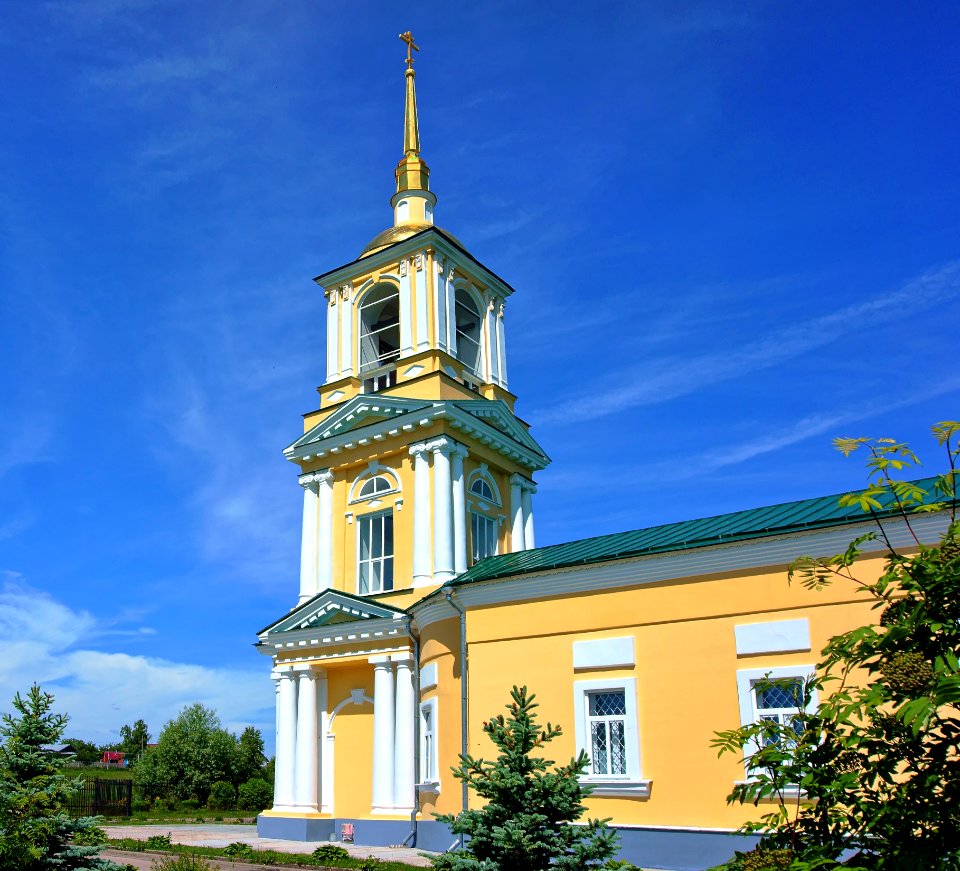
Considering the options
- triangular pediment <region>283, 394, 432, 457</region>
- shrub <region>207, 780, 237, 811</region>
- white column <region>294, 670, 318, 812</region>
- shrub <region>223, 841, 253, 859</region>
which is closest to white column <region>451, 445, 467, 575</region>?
triangular pediment <region>283, 394, 432, 457</region>

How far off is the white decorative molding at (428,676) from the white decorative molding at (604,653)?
405cm

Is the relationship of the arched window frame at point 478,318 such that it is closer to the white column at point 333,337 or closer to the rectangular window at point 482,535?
the white column at point 333,337

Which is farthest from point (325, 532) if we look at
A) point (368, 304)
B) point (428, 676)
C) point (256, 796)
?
point (256, 796)

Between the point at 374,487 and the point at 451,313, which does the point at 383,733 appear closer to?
the point at 374,487

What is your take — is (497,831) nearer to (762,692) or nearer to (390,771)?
(762,692)

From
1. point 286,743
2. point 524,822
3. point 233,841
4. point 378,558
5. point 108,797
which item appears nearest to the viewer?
point 524,822

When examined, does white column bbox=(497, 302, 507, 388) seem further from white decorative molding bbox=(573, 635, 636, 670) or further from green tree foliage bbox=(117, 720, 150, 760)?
green tree foliage bbox=(117, 720, 150, 760)

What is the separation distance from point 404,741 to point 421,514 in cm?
519

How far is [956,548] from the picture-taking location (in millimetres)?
5258

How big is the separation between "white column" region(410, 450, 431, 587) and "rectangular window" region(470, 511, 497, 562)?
195 centimetres

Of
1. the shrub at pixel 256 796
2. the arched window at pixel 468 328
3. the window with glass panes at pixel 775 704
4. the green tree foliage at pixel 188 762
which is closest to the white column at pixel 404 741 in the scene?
the window with glass panes at pixel 775 704

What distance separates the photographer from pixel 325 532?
23625 mm

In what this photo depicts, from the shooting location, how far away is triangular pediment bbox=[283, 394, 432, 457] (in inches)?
887

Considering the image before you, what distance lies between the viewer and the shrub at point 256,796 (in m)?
34.6
